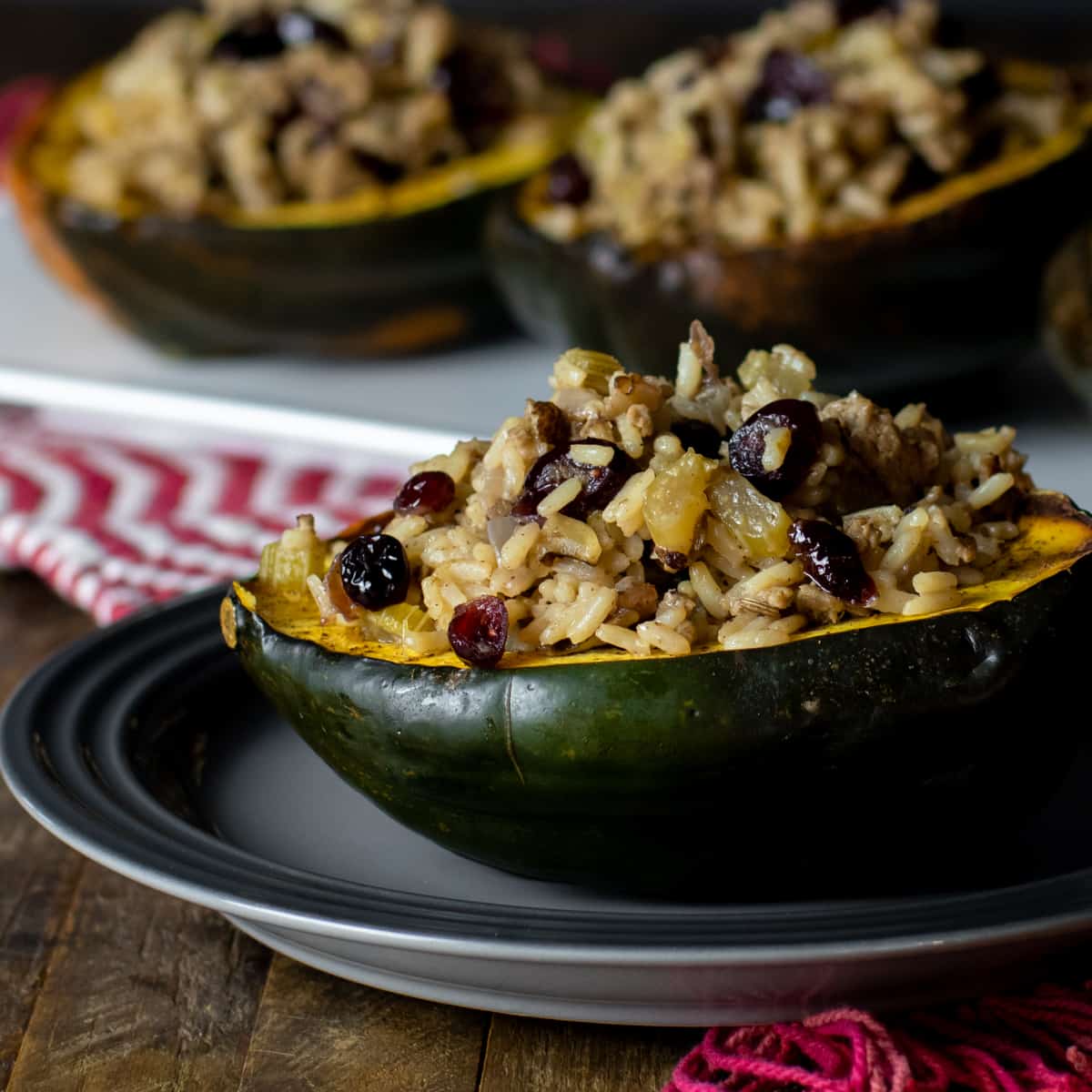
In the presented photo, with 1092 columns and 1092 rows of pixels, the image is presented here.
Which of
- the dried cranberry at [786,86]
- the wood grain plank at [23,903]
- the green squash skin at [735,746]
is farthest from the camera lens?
the dried cranberry at [786,86]

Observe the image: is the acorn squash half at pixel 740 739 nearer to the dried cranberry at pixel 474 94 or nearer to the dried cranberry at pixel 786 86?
the dried cranberry at pixel 786 86

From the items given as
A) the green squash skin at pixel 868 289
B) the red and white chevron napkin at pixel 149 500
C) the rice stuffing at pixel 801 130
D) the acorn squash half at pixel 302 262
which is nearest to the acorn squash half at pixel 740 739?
Answer: the red and white chevron napkin at pixel 149 500

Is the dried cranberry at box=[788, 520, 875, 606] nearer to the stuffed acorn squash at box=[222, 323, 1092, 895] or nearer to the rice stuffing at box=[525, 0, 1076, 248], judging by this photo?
the stuffed acorn squash at box=[222, 323, 1092, 895]

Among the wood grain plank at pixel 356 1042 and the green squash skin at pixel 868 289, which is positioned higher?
the wood grain plank at pixel 356 1042

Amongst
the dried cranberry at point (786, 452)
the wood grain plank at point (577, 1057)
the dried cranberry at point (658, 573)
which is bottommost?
the wood grain plank at point (577, 1057)

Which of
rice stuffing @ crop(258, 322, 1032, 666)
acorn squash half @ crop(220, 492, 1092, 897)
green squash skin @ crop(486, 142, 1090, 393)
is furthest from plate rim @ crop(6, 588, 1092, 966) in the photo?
green squash skin @ crop(486, 142, 1090, 393)

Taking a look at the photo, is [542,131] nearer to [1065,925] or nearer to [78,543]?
[78,543]

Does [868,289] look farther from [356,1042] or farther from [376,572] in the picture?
[356,1042]

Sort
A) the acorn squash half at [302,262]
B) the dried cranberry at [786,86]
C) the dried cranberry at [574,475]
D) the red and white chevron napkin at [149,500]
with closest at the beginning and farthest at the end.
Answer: the dried cranberry at [574,475] → the red and white chevron napkin at [149,500] → the dried cranberry at [786,86] → the acorn squash half at [302,262]

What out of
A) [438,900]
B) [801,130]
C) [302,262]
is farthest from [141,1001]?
[302,262]
